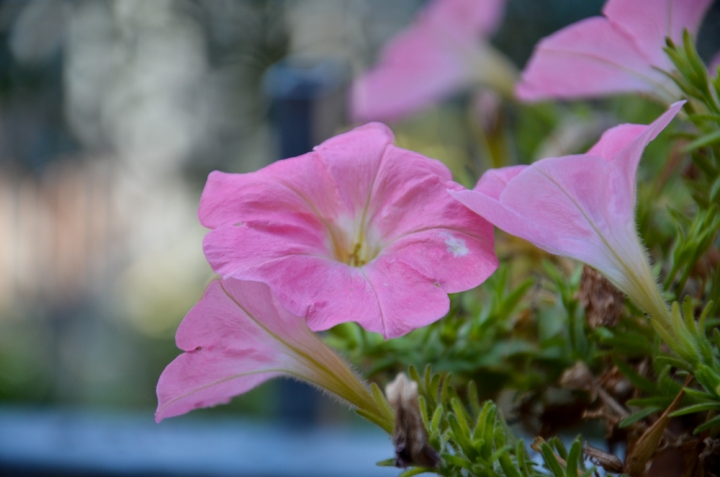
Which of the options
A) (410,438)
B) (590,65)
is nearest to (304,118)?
(590,65)

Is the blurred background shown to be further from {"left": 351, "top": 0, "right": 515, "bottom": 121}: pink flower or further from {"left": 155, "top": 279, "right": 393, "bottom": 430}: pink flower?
{"left": 155, "top": 279, "right": 393, "bottom": 430}: pink flower

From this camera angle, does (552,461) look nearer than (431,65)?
Yes

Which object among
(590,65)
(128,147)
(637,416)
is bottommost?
(637,416)

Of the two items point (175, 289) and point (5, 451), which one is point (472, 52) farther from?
point (175, 289)

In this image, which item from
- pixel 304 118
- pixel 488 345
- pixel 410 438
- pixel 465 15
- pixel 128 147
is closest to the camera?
pixel 410 438

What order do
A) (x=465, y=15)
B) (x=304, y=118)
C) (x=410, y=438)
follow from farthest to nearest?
1. (x=304, y=118)
2. (x=465, y=15)
3. (x=410, y=438)

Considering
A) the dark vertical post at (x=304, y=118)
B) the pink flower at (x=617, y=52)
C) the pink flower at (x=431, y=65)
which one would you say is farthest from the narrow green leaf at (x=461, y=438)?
the dark vertical post at (x=304, y=118)

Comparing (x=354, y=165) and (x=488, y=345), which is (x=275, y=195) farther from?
(x=488, y=345)

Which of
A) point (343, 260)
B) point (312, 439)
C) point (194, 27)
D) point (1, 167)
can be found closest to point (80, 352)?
point (1, 167)
